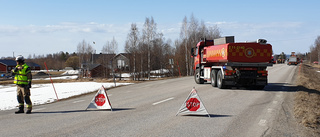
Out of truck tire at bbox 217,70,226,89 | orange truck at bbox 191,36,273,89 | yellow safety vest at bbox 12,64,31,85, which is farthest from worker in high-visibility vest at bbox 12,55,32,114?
truck tire at bbox 217,70,226,89

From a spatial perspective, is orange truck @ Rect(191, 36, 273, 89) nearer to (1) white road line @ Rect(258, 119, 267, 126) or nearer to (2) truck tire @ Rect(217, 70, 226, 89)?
(2) truck tire @ Rect(217, 70, 226, 89)

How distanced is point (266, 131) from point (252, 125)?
0.65 meters

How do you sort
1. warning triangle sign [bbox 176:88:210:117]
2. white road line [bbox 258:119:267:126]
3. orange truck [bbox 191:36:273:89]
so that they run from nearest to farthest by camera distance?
white road line [bbox 258:119:267:126], warning triangle sign [bbox 176:88:210:117], orange truck [bbox 191:36:273:89]

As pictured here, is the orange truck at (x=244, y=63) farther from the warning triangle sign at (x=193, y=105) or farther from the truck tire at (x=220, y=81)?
the warning triangle sign at (x=193, y=105)

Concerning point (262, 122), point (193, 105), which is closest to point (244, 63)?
point (193, 105)

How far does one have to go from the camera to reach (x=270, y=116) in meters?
8.35

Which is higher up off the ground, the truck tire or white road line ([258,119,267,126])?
the truck tire

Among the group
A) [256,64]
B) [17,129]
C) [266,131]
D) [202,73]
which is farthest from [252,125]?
[202,73]

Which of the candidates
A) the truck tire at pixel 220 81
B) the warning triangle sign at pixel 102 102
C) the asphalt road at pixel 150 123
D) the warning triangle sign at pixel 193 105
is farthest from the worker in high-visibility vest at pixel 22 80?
the truck tire at pixel 220 81

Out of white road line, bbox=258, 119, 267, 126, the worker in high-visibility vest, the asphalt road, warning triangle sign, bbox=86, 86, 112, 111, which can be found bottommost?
white road line, bbox=258, 119, 267, 126

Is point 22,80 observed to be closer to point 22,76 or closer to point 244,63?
point 22,76

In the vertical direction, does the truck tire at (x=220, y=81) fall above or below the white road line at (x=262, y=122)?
above

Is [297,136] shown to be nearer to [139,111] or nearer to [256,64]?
[139,111]

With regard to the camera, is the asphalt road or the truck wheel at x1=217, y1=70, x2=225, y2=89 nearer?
the asphalt road
